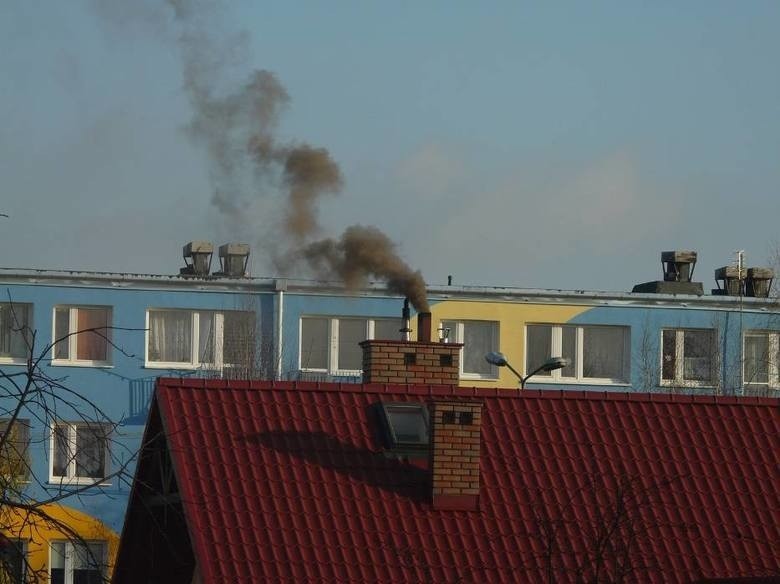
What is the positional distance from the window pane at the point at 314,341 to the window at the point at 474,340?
308 centimetres

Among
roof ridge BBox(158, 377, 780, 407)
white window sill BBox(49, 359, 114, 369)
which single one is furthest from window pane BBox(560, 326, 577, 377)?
roof ridge BBox(158, 377, 780, 407)

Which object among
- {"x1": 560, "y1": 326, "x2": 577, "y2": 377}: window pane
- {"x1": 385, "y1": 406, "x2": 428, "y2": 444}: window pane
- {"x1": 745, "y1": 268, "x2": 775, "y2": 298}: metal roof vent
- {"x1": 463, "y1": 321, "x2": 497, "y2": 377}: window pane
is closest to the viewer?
{"x1": 385, "y1": 406, "x2": 428, "y2": 444}: window pane

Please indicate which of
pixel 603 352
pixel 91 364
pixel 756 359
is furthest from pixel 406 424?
pixel 756 359

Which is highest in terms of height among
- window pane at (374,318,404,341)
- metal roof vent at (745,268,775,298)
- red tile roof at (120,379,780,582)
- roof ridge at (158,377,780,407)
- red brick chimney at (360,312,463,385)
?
metal roof vent at (745,268,775,298)

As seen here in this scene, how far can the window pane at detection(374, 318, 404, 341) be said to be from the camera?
4156 cm

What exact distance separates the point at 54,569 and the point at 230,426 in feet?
81.7

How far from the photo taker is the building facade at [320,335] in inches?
1574

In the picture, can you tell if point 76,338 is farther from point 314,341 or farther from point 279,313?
point 314,341

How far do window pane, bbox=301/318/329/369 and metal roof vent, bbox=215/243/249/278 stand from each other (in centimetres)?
407

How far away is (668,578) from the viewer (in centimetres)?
1455

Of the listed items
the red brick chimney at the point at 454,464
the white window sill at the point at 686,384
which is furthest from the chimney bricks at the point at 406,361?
the white window sill at the point at 686,384

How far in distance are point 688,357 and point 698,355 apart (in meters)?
0.34

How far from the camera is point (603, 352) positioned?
141 ft

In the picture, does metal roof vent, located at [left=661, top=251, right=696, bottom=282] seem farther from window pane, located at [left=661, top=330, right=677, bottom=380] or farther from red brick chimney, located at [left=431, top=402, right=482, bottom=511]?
red brick chimney, located at [left=431, top=402, right=482, bottom=511]
